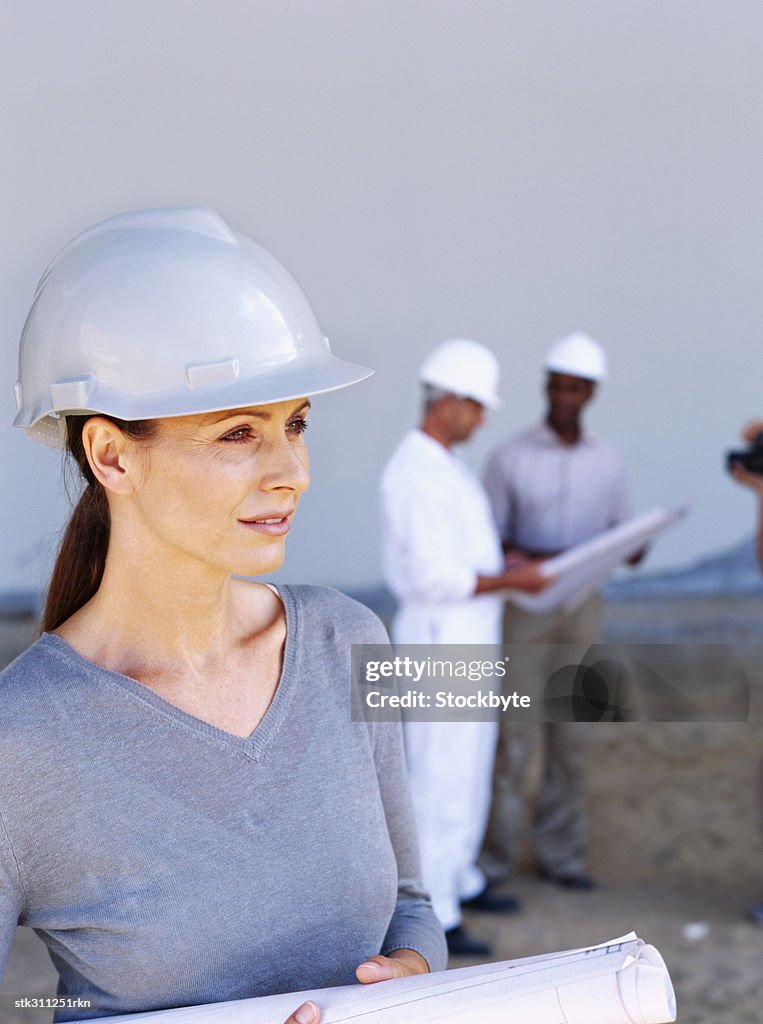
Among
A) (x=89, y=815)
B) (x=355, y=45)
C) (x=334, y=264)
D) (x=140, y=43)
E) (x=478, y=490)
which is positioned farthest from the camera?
(x=334, y=264)

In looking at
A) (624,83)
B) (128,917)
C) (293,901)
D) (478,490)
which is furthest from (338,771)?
(624,83)

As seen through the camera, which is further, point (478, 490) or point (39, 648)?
point (478, 490)

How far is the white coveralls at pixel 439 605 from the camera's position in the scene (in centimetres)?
361

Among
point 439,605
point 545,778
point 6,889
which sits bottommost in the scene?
point 545,778

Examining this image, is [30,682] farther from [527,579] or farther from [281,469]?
[527,579]

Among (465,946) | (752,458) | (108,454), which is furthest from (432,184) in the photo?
(108,454)

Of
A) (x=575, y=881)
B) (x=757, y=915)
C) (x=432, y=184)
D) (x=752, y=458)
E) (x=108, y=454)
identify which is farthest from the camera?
(x=432, y=184)

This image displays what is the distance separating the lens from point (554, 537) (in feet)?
14.1

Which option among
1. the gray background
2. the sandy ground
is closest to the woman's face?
the sandy ground

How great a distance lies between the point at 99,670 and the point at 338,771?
27cm

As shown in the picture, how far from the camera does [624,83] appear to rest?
217 inches

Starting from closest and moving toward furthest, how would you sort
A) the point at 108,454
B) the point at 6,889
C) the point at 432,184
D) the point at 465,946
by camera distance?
the point at 6,889, the point at 108,454, the point at 465,946, the point at 432,184

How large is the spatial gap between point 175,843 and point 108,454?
38cm

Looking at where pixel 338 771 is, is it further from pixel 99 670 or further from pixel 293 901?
pixel 99 670
